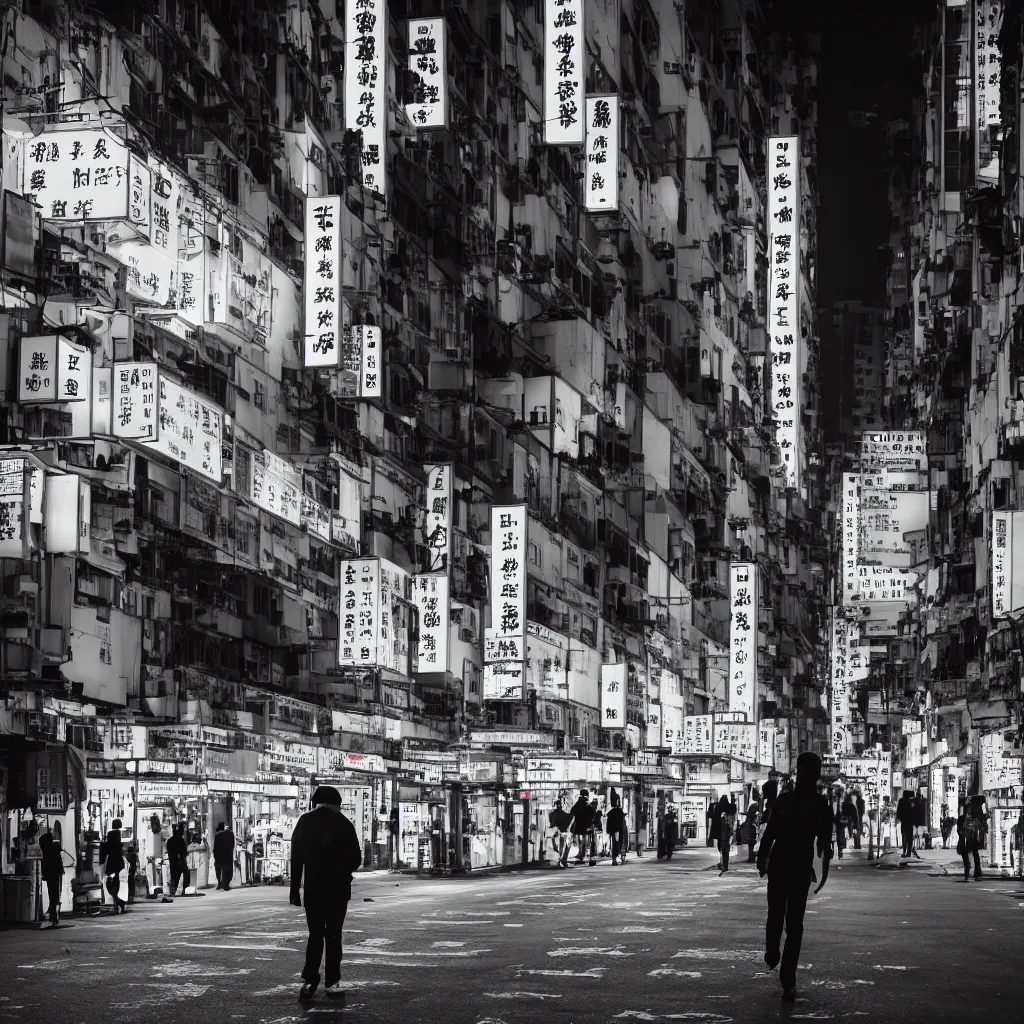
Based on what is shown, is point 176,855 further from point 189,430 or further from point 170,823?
point 189,430

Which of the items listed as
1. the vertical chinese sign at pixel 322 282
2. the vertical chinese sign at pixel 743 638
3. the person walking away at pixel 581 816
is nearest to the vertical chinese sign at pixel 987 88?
the person walking away at pixel 581 816

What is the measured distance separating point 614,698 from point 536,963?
→ 4486cm

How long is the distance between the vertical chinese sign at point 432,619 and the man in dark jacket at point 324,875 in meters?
30.6

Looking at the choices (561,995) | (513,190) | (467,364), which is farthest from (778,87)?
(561,995)

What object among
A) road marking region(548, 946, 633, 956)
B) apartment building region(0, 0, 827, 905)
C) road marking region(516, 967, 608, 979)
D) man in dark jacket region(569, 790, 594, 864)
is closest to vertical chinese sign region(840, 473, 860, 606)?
apartment building region(0, 0, 827, 905)

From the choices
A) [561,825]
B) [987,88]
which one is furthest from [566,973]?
[987,88]

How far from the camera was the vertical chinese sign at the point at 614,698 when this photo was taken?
203ft

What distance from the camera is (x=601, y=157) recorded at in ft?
204

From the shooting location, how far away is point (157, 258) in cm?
3356

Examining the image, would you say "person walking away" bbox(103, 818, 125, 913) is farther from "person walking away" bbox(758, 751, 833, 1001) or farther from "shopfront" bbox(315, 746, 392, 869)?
"person walking away" bbox(758, 751, 833, 1001)

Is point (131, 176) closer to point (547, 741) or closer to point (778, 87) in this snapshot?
point (547, 741)

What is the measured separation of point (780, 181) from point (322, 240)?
61.6 metres

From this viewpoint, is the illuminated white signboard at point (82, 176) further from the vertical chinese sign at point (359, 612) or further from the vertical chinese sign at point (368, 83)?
the vertical chinese sign at point (368, 83)

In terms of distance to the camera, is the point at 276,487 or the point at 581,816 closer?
the point at 276,487
